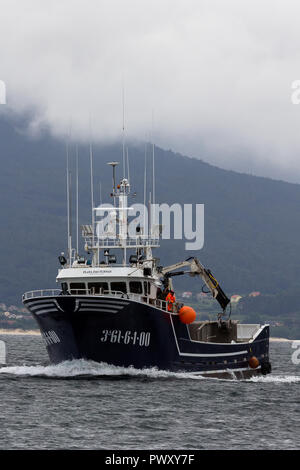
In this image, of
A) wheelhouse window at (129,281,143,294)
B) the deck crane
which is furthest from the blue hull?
the deck crane

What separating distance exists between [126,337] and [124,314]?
1394 mm

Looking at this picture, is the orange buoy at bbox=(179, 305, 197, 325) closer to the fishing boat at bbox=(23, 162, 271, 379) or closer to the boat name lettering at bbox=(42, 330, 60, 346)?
the fishing boat at bbox=(23, 162, 271, 379)

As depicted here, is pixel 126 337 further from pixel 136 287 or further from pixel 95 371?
pixel 136 287

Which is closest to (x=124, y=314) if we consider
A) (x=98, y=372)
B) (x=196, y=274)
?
(x=98, y=372)

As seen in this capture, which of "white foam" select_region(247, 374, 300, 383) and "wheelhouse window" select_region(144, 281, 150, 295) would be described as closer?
"wheelhouse window" select_region(144, 281, 150, 295)

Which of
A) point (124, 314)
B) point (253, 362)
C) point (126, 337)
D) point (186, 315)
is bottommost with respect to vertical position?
point (253, 362)

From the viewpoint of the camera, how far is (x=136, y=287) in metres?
59.4

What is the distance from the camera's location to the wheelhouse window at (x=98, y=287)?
59125mm

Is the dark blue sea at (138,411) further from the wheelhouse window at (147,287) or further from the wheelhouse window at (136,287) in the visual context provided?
the wheelhouse window at (147,287)

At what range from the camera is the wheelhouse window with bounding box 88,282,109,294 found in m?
59.1

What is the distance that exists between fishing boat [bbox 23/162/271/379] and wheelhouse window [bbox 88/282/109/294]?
2.3 inches

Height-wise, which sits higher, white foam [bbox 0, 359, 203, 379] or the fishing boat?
the fishing boat

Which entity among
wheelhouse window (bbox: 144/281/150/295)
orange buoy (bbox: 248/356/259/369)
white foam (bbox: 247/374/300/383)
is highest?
wheelhouse window (bbox: 144/281/150/295)
